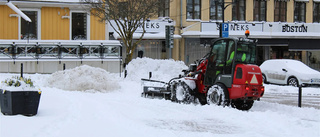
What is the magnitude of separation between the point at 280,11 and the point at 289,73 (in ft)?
58.9

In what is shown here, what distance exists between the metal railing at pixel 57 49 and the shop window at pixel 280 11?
19.2 metres

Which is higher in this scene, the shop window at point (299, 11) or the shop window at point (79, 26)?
the shop window at point (299, 11)

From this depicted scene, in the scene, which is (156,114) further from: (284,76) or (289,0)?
(289,0)

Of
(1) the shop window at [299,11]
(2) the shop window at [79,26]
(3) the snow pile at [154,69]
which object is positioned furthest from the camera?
(1) the shop window at [299,11]

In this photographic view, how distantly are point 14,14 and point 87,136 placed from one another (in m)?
23.7

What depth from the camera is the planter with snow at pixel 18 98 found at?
10.0 m

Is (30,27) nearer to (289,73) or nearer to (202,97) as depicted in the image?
(289,73)

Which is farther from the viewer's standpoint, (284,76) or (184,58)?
(184,58)

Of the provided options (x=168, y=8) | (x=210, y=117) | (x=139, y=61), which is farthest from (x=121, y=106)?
(x=168, y=8)

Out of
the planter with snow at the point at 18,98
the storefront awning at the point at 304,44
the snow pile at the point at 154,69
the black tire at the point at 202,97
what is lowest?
the black tire at the point at 202,97

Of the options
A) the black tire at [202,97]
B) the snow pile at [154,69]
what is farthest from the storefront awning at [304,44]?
the black tire at [202,97]

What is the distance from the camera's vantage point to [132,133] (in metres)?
8.46

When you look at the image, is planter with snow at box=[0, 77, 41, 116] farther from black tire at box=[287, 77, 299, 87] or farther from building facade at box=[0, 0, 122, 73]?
black tire at box=[287, 77, 299, 87]

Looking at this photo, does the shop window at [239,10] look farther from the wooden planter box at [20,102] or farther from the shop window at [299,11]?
the wooden planter box at [20,102]
